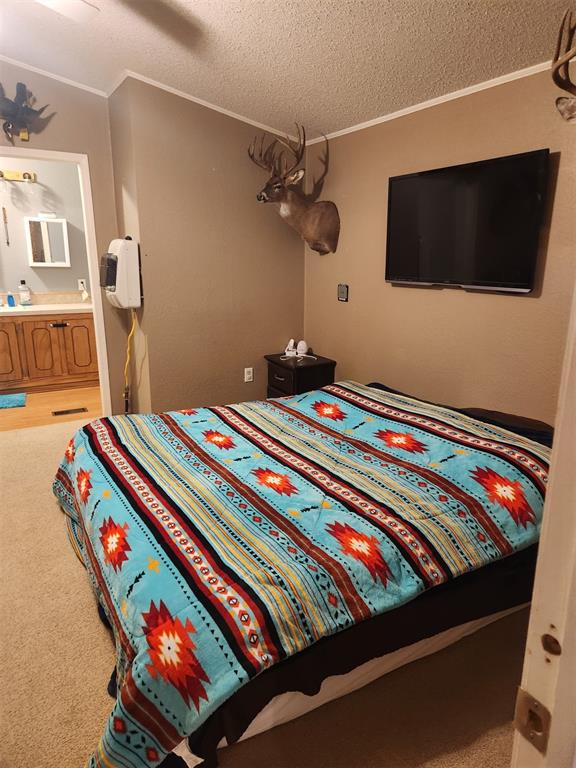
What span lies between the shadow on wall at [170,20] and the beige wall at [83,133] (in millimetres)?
1282

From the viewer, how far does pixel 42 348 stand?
203 inches

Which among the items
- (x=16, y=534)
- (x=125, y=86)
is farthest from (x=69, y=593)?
(x=125, y=86)

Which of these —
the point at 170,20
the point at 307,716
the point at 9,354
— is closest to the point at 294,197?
the point at 170,20

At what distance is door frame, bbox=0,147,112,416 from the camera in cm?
345

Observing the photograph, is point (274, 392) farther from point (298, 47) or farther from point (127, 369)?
point (298, 47)

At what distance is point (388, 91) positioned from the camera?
9.25 ft

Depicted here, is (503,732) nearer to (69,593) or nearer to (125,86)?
(69,593)

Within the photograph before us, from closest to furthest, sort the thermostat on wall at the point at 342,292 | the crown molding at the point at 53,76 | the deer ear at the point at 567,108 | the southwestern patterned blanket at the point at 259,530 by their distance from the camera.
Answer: the southwestern patterned blanket at the point at 259,530 → the deer ear at the point at 567,108 → the crown molding at the point at 53,76 → the thermostat on wall at the point at 342,292

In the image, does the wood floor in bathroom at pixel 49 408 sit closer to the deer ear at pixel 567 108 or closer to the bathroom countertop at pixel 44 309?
the bathroom countertop at pixel 44 309

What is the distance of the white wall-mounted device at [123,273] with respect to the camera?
331 centimetres

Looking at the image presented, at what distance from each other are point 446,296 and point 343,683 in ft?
7.09

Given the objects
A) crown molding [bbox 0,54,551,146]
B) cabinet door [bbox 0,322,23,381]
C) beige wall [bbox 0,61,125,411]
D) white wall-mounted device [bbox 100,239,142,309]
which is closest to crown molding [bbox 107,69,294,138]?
crown molding [bbox 0,54,551,146]

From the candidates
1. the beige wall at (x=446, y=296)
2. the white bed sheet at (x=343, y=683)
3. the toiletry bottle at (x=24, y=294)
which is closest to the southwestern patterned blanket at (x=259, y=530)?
the white bed sheet at (x=343, y=683)

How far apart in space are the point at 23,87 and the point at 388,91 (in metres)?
2.48
